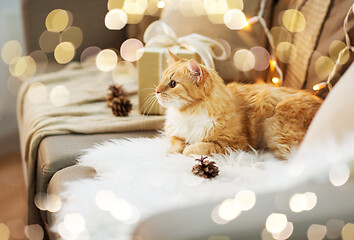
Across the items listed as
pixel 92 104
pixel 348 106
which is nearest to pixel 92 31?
pixel 92 104

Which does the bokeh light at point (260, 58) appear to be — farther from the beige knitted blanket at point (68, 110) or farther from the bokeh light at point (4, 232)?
the bokeh light at point (4, 232)

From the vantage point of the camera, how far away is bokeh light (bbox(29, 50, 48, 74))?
1727mm

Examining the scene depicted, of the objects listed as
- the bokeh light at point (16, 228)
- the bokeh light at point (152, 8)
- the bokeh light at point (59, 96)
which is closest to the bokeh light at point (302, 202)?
the bokeh light at point (59, 96)

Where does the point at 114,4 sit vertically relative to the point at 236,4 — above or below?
below

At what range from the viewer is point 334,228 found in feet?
1.89

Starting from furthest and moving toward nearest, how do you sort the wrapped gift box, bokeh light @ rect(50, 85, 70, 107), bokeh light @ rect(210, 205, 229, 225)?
1. bokeh light @ rect(50, 85, 70, 107)
2. the wrapped gift box
3. bokeh light @ rect(210, 205, 229, 225)

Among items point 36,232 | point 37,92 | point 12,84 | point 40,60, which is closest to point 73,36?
point 40,60

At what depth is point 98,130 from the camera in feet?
3.52

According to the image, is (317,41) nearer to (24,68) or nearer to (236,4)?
(236,4)

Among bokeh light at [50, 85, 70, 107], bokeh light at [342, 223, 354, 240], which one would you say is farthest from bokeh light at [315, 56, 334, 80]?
bokeh light at [50, 85, 70, 107]

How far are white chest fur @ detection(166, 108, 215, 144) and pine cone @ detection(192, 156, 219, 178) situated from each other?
0.10 meters

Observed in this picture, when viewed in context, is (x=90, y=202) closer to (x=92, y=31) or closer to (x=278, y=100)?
(x=278, y=100)

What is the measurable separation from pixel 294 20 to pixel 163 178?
69 cm

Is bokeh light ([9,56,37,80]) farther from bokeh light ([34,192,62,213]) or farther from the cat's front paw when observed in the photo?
the cat's front paw
